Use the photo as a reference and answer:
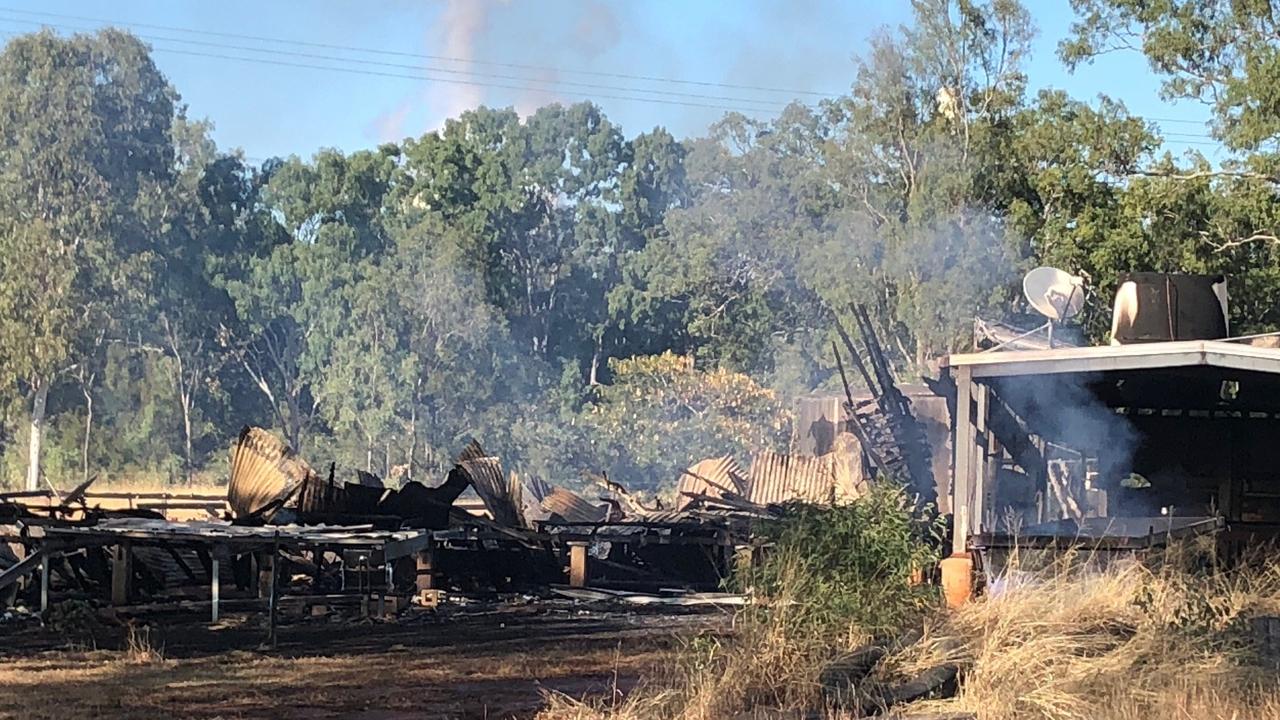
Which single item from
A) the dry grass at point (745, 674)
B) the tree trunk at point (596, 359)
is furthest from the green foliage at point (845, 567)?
the tree trunk at point (596, 359)

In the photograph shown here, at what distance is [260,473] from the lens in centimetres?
1772

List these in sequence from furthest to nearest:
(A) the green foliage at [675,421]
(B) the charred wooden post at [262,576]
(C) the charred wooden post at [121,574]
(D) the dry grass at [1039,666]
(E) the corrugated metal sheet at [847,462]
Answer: (A) the green foliage at [675,421] < (E) the corrugated metal sheet at [847,462] < (B) the charred wooden post at [262,576] < (C) the charred wooden post at [121,574] < (D) the dry grass at [1039,666]

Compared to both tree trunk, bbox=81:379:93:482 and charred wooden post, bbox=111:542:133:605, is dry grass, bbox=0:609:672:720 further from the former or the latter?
tree trunk, bbox=81:379:93:482

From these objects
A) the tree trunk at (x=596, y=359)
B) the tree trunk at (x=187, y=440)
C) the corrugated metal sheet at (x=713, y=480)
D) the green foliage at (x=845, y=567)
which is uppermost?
the tree trunk at (x=596, y=359)

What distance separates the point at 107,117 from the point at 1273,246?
117 feet

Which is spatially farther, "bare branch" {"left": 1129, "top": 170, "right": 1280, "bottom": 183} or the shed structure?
"bare branch" {"left": 1129, "top": 170, "right": 1280, "bottom": 183}

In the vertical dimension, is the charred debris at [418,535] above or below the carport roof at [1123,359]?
below

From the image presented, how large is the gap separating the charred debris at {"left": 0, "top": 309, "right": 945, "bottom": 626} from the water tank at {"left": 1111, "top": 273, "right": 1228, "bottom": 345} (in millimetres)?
2968

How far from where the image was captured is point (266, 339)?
166ft

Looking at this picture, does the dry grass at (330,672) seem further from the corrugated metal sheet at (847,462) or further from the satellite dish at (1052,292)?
the corrugated metal sheet at (847,462)

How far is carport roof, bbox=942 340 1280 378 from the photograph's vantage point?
45.0 ft

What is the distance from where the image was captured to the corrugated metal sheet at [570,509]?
23.1 metres

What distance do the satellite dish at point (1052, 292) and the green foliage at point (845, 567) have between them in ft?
20.2

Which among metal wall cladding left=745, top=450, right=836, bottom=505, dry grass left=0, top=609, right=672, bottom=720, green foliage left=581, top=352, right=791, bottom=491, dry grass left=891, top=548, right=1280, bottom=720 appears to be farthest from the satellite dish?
green foliage left=581, top=352, right=791, bottom=491
